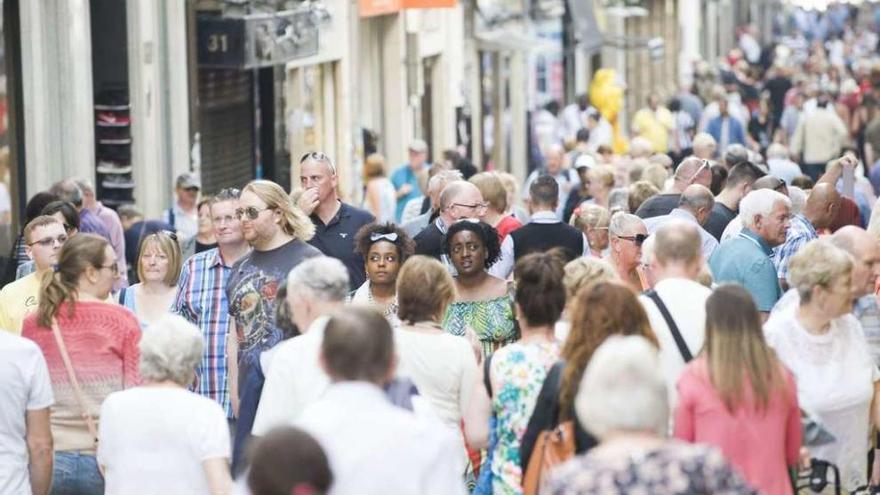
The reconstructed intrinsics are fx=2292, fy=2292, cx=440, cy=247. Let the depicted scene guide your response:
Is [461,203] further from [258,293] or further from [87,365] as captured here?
[87,365]

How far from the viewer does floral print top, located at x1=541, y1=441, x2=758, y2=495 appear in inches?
216

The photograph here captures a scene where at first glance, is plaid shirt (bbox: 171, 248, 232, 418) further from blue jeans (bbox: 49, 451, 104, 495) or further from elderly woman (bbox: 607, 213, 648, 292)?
elderly woman (bbox: 607, 213, 648, 292)

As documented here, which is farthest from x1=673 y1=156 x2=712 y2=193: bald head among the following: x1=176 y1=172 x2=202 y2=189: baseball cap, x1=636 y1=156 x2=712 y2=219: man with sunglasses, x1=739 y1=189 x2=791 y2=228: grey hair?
x1=176 y1=172 x2=202 y2=189: baseball cap

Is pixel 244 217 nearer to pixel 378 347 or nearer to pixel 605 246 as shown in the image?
pixel 605 246

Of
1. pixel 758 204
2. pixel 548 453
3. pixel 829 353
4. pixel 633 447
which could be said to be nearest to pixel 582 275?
pixel 829 353

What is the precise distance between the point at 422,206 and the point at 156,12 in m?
4.46

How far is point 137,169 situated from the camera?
1991cm

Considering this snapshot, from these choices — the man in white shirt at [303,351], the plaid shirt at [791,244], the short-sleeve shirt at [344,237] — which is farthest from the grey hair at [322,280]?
the plaid shirt at [791,244]

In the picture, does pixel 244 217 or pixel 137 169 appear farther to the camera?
pixel 137 169

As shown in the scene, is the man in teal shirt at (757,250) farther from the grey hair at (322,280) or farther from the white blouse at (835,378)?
the grey hair at (322,280)

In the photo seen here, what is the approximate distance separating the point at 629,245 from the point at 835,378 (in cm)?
296

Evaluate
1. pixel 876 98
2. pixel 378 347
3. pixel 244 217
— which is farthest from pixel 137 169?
pixel 876 98

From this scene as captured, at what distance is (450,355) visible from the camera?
27.0 ft

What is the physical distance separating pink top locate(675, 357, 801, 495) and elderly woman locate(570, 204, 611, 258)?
18.3ft
